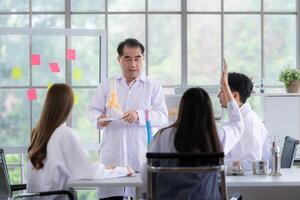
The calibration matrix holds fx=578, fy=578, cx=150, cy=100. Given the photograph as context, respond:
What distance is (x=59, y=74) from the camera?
18.0 ft

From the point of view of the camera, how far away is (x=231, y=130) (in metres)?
3.06

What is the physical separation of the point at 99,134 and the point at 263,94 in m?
1.65

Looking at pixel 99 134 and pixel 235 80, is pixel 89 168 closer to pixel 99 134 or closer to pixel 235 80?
pixel 235 80

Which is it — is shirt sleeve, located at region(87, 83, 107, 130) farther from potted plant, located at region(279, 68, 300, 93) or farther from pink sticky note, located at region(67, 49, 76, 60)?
potted plant, located at region(279, 68, 300, 93)

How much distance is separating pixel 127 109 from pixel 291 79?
2.16 metres

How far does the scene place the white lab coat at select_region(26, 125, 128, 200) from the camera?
296 cm

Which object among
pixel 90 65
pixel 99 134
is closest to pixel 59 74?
pixel 90 65

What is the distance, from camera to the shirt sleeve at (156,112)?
4.06 meters

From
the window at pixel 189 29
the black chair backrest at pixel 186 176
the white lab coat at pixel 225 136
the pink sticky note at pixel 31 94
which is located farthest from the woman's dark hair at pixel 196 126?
the window at pixel 189 29

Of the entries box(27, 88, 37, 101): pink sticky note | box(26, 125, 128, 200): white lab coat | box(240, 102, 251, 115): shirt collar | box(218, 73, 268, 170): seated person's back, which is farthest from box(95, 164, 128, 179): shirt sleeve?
box(27, 88, 37, 101): pink sticky note

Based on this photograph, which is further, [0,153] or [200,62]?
[200,62]

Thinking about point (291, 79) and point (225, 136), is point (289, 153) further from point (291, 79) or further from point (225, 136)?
point (291, 79)

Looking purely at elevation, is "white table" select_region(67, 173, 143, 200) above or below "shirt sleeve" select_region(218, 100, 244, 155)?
below

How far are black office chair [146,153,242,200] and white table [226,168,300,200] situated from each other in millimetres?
453
